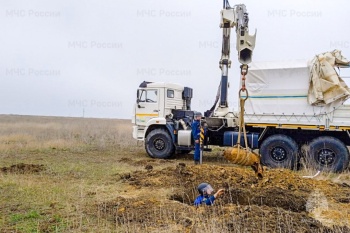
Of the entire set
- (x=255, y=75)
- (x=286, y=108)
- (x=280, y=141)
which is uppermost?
(x=255, y=75)

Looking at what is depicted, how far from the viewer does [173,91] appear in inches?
592

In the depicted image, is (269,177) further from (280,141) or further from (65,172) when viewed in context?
(65,172)

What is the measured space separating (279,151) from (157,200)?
20.9 feet

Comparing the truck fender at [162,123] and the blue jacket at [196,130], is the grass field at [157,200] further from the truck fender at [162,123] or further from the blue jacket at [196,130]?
the truck fender at [162,123]

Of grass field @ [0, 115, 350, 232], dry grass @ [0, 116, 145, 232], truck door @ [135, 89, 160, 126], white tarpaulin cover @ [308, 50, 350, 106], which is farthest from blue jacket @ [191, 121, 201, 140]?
white tarpaulin cover @ [308, 50, 350, 106]

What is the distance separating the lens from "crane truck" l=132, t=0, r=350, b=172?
37.1ft

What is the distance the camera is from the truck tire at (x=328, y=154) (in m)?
11.1

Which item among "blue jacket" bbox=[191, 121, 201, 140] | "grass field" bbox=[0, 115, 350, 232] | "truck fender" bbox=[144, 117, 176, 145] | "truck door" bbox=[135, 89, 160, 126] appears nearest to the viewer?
"grass field" bbox=[0, 115, 350, 232]

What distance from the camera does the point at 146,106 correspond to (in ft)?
48.5

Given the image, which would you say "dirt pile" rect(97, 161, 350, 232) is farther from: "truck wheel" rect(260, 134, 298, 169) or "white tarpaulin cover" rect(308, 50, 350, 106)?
"white tarpaulin cover" rect(308, 50, 350, 106)

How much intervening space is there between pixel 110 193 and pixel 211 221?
330 centimetres

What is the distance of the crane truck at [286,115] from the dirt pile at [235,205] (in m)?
1.96

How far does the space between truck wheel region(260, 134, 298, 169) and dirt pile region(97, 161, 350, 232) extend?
288 cm

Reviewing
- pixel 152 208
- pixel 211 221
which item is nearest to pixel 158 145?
pixel 152 208
